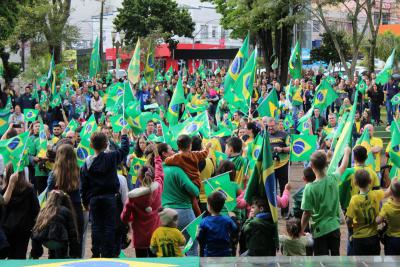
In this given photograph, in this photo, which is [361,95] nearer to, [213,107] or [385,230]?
[213,107]

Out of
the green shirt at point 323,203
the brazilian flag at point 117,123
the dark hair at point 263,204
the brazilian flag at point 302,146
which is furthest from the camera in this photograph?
the brazilian flag at point 117,123

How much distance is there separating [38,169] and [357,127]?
797cm

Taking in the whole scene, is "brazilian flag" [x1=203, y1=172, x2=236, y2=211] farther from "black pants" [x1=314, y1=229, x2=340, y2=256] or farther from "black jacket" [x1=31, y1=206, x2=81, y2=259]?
"black jacket" [x1=31, y1=206, x2=81, y2=259]

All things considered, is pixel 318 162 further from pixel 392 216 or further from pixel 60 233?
pixel 60 233

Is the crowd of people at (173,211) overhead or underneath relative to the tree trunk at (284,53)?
underneath

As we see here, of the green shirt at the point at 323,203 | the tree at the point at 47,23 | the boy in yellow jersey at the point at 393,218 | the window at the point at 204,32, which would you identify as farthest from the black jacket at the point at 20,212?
the window at the point at 204,32

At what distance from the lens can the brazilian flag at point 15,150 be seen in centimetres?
982

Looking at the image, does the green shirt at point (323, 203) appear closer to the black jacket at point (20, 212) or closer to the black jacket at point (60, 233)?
the black jacket at point (60, 233)

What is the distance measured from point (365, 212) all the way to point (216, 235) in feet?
4.91

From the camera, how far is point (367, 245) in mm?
8523

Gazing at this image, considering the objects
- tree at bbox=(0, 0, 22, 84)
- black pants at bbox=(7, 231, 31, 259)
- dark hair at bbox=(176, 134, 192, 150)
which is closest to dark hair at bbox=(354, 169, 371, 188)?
dark hair at bbox=(176, 134, 192, 150)

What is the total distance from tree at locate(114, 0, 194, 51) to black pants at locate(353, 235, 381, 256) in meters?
61.3

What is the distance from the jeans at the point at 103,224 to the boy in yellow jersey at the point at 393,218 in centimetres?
271

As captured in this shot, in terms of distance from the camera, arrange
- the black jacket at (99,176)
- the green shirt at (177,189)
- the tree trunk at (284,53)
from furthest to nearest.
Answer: the tree trunk at (284,53) < the green shirt at (177,189) < the black jacket at (99,176)
